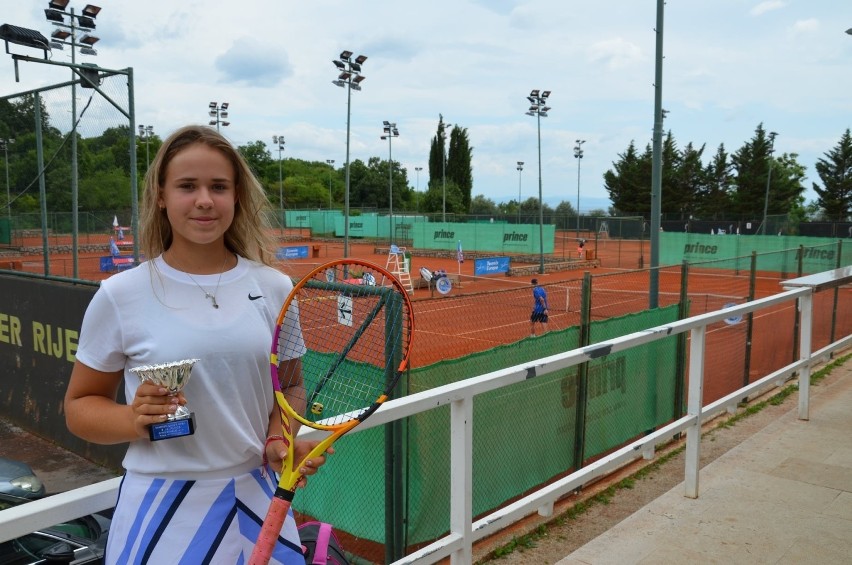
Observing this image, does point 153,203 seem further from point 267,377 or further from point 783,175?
point 783,175

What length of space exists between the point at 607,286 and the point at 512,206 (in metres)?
74.5

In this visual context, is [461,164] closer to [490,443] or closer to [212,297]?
[490,443]

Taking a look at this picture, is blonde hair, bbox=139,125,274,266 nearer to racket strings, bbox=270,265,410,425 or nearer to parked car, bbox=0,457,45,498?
racket strings, bbox=270,265,410,425

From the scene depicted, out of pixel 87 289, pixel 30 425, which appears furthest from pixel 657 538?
pixel 30 425

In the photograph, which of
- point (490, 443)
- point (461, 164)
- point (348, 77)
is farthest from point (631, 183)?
point (490, 443)

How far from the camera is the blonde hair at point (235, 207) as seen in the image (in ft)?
5.87

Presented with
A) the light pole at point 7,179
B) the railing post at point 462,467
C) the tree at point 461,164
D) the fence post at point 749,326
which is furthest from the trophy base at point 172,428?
the tree at point 461,164

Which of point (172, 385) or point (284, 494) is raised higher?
point (172, 385)

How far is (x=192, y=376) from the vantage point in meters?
1.64

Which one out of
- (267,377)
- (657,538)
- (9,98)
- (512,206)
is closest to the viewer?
(267,377)

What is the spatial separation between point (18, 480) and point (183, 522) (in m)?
5.62

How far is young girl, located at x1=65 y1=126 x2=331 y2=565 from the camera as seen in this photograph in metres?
1.64

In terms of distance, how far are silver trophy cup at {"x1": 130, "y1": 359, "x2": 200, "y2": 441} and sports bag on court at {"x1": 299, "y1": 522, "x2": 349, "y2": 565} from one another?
639mm

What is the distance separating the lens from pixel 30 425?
32.1 ft
